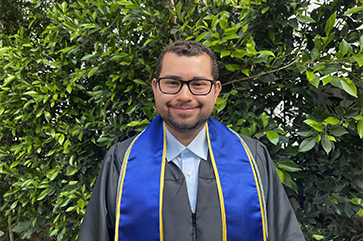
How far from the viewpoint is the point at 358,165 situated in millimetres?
1840

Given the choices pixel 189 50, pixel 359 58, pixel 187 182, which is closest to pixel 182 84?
pixel 189 50

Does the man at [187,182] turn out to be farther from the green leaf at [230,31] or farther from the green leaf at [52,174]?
the green leaf at [52,174]

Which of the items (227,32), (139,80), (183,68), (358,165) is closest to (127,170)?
(183,68)

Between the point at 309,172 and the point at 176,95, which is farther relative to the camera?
the point at 309,172

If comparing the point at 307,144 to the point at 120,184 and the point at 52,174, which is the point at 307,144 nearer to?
the point at 120,184

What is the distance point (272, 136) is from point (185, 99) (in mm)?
641

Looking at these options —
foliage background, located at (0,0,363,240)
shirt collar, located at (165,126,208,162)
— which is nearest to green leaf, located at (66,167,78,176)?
foliage background, located at (0,0,363,240)

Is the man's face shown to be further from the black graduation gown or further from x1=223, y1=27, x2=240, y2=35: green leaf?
x1=223, y1=27, x2=240, y2=35: green leaf

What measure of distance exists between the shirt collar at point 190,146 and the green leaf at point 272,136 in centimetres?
40

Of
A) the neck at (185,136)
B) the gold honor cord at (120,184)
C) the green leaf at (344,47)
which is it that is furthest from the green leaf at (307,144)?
the gold honor cord at (120,184)

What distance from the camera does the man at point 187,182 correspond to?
128 centimetres

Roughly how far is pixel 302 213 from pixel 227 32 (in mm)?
1193

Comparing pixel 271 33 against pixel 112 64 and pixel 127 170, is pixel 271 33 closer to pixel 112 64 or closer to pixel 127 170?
pixel 112 64

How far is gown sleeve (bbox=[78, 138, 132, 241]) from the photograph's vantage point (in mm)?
1342
